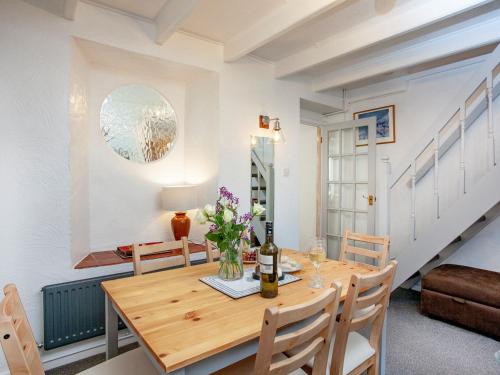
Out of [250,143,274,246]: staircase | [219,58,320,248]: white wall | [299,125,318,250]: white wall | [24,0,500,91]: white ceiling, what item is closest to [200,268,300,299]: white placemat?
[219,58,320,248]: white wall

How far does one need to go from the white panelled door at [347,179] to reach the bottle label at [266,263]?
112 inches

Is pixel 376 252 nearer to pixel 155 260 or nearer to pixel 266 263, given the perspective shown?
pixel 266 263

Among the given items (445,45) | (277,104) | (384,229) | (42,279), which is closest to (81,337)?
(42,279)

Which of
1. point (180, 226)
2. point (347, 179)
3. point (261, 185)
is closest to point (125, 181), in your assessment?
point (180, 226)

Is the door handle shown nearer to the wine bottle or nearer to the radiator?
the wine bottle

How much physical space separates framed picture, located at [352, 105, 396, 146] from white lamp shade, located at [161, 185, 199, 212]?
250cm

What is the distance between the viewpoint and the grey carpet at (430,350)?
6.64 ft

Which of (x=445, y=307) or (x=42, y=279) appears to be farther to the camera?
(x=445, y=307)

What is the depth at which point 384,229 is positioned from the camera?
12.3ft

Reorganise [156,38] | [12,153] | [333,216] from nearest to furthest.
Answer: [12,153], [156,38], [333,216]

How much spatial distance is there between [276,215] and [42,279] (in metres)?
2.25

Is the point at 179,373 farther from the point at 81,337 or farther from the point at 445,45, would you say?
the point at 445,45

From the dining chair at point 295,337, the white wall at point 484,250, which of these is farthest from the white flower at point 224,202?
the white wall at point 484,250

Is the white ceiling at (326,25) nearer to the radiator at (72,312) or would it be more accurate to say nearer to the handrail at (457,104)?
the handrail at (457,104)
